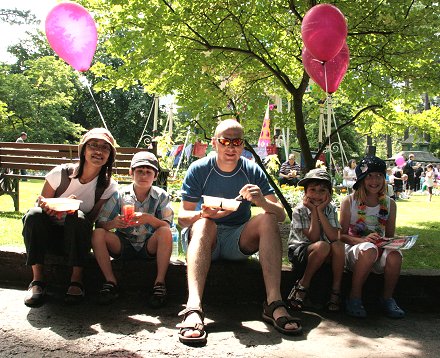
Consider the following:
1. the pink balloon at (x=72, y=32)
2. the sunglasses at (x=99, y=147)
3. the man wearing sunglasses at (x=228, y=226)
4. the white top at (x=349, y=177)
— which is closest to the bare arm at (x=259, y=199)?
the man wearing sunglasses at (x=228, y=226)

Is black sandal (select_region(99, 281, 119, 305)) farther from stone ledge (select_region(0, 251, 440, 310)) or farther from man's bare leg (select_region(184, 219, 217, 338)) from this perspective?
man's bare leg (select_region(184, 219, 217, 338))

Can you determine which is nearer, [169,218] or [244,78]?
[169,218]

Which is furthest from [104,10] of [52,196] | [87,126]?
[87,126]

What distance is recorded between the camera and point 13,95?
26.4 metres

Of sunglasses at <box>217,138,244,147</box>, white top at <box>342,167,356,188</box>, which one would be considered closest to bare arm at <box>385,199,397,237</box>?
sunglasses at <box>217,138,244,147</box>

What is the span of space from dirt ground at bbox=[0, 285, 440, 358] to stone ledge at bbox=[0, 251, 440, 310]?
146 millimetres

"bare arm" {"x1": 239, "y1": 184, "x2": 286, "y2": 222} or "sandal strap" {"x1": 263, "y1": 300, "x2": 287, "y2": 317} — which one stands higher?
"bare arm" {"x1": 239, "y1": 184, "x2": 286, "y2": 222}

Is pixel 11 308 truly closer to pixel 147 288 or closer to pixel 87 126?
pixel 147 288

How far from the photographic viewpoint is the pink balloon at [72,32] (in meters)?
5.25

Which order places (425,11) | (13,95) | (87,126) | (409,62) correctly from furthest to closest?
(87,126)
(13,95)
(409,62)
(425,11)

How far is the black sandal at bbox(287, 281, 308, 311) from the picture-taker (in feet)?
10.8

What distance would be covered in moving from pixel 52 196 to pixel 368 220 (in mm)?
2532

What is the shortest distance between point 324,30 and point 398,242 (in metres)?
2.25

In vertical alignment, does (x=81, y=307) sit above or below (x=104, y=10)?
below
